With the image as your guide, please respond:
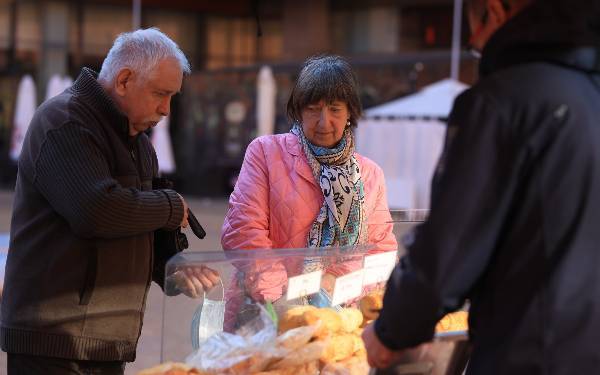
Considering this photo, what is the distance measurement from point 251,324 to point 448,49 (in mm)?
14270

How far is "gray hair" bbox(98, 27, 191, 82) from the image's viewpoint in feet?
9.53

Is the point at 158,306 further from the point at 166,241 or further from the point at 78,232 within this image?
the point at 78,232

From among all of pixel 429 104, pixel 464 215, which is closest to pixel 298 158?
pixel 464 215

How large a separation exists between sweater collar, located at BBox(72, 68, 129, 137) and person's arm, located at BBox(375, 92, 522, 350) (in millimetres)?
1303

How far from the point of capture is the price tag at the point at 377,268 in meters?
2.90

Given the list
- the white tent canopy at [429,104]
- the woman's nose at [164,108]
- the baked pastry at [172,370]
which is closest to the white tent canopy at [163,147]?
the white tent canopy at [429,104]

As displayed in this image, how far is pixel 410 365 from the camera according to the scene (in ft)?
7.09

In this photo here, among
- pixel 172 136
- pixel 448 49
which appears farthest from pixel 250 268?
pixel 172 136

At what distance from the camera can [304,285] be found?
2707 millimetres

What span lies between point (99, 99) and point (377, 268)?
98cm

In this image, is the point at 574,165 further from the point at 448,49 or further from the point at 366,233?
the point at 448,49

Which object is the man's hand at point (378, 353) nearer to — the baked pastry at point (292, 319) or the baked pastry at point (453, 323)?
the baked pastry at point (292, 319)

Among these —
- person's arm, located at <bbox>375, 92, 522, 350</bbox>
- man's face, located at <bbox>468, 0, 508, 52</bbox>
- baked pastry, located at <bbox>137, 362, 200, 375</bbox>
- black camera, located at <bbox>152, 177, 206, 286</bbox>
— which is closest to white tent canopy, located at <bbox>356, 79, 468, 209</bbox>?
black camera, located at <bbox>152, 177, 206, 286</bbox>

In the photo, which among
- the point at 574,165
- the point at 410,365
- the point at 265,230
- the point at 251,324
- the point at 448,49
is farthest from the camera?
the point at 448,49
